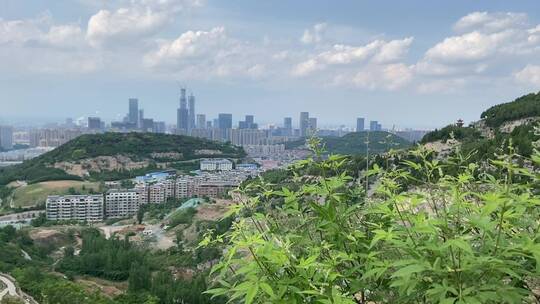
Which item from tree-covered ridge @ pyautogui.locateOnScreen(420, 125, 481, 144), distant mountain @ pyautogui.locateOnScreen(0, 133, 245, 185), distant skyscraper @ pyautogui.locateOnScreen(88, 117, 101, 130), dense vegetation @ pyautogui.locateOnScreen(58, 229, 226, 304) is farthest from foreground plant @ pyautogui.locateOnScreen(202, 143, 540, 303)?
distant skyscraper @ pyautogui.locateOnScreen(88, 117, 101, 130)

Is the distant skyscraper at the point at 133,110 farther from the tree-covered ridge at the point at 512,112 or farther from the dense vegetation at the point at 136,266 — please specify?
the tree-covered ridge at the point at 512,112

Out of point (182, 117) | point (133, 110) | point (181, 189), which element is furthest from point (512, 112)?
point (133, 110)

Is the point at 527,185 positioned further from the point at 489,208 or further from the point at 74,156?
the point at 74,156

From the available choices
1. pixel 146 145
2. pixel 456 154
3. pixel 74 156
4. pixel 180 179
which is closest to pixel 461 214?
pixel 456 154

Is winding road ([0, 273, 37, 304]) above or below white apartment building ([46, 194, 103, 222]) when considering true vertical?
Result: above

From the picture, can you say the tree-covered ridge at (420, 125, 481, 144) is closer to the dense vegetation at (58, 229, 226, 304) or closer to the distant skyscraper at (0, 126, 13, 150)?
the dense vegetation at (58, 229, 226, 304)

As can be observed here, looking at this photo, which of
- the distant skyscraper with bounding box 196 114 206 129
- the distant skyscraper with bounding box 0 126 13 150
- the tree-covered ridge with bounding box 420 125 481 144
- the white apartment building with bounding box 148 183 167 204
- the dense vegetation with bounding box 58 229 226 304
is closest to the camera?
the tree-covered ridge with bounding box 420 125 481 144
